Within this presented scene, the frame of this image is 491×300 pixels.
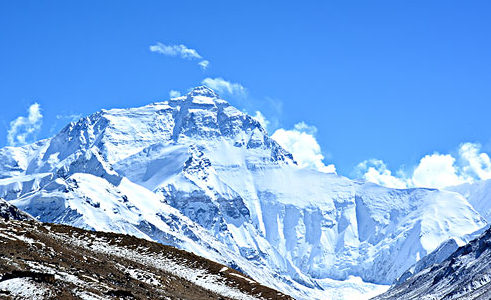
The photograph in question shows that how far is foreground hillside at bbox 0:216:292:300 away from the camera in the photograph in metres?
50.9

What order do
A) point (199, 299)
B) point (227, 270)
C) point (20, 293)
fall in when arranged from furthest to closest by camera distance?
point (227, 270) < point (199, 299) < point (20, 293)

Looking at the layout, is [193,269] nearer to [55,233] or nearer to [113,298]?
[55,233]

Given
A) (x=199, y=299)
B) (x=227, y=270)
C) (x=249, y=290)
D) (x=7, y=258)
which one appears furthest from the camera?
(x=227, y=270)

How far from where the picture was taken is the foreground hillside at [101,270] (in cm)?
5091

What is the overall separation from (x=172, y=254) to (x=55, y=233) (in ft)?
39.6

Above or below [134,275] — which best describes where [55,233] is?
above

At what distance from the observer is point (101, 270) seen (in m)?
64.8

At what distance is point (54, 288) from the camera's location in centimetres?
4988

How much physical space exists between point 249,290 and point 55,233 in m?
21.0

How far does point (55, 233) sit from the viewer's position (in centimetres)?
8038

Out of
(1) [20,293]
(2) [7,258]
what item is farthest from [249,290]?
(1) [20,293]

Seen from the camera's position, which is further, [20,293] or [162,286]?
[162,286]

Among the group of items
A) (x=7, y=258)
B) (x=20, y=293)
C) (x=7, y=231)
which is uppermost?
(x=7, y=231)

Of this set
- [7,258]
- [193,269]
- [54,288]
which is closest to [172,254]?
[193,269]
